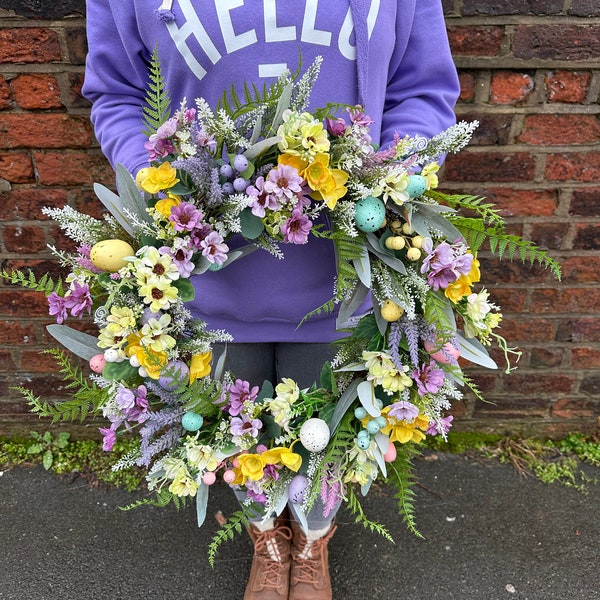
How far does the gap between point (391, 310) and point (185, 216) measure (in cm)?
39

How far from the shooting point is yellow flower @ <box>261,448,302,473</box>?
1.05 m

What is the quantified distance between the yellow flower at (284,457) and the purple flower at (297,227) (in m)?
0.41

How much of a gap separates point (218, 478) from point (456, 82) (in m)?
1.33

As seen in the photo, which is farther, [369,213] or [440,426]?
[440,426]

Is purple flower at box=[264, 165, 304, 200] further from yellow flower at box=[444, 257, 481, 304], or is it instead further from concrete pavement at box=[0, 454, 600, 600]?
concrete pavement at box=[0, 454, 600, 600]

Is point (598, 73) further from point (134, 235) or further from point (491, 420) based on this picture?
point (134, 235)

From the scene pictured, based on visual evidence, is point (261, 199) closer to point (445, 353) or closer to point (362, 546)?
point (445, 353)

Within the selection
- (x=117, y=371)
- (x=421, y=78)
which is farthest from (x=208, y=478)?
(x=421, y=78)

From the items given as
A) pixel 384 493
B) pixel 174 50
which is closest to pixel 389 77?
pixel 174 50

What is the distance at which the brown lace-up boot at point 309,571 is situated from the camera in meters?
1.42

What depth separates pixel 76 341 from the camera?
3.40 ft

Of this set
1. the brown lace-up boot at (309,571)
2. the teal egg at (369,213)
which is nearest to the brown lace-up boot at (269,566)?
the brown lace-up boot at (309,571)

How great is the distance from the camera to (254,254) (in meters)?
1.08

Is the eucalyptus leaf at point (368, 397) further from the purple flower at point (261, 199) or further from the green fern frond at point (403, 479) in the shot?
the purple flower at point (261, 199)
